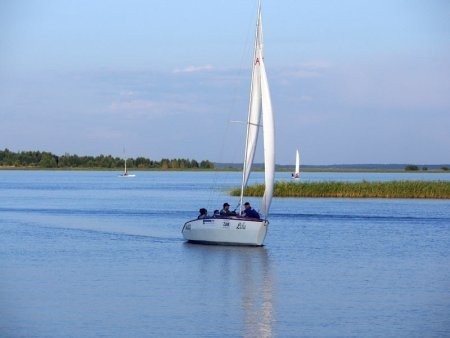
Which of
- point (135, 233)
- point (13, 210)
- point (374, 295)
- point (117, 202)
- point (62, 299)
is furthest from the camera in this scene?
point (117, 202)

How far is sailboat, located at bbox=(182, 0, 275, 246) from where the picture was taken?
121 feet

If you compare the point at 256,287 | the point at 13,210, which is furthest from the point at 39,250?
the point at 13,210

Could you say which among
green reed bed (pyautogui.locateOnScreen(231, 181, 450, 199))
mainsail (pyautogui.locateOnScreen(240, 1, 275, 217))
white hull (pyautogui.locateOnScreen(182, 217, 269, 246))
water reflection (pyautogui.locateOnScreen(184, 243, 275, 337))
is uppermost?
mainsail (pyautogui.locateOnScreen(240, 1, 275, 217))

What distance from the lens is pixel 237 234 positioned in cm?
3684

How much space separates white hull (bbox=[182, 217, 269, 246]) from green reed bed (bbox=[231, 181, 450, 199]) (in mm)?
35145

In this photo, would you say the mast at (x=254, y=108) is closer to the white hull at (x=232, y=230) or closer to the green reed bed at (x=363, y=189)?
the white hull at (x=232, y=230)

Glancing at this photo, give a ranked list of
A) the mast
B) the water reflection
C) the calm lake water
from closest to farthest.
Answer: the calm lake water
the water reflection
the mast

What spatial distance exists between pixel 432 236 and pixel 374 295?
2101 cm

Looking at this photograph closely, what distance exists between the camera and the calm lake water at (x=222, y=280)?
20.8 metres

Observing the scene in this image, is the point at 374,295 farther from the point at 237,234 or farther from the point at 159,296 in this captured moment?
the point at 237,234

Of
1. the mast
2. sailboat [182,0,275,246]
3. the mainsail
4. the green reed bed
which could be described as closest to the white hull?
sailboat [182,0,275,246]

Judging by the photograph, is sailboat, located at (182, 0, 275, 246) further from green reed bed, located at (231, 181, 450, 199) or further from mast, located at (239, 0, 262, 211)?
green reed bed, located at (231, 181, 450, 199)

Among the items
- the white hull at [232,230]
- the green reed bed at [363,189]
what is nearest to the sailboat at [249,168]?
the white hull at [232,230]

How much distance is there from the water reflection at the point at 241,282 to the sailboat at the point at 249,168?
0.46 meters
